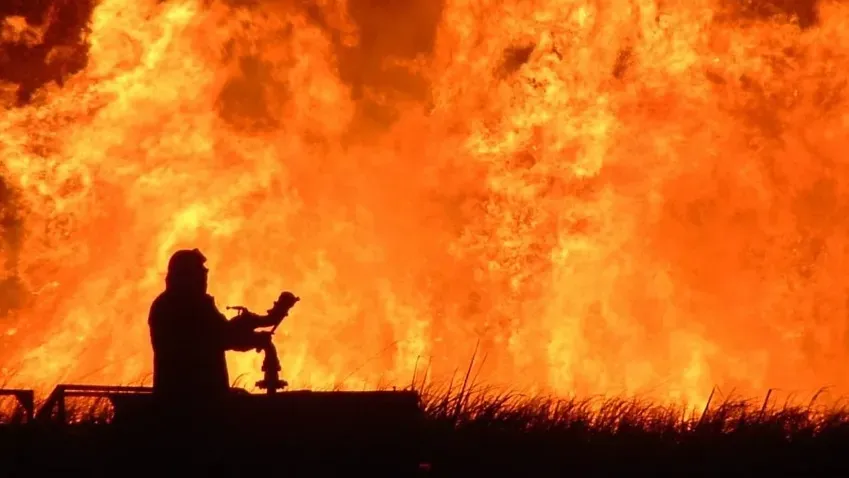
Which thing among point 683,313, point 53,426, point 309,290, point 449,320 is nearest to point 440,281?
point 449,320

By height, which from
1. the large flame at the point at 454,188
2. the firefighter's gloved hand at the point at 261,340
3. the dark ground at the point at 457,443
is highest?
the large flame at the point at 454,188


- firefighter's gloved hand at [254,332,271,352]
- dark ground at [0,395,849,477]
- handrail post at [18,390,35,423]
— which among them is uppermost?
firefighter's gloved hand at [254,332,271,352]

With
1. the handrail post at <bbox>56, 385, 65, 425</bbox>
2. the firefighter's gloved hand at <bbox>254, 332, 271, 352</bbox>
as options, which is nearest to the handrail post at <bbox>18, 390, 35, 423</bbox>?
the handrail post at <bbox>56, 385, 65, 425</bbox>

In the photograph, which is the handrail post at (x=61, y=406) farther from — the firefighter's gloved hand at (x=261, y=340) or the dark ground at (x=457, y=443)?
the firefighter's gloved hand at (x=261, y=340)

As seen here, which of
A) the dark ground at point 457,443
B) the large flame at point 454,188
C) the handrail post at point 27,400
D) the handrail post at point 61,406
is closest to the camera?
the dark ground at point 457,443

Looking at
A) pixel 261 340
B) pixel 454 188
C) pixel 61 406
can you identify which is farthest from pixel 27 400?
pixel 454 188

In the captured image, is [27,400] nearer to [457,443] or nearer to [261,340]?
[261,340]

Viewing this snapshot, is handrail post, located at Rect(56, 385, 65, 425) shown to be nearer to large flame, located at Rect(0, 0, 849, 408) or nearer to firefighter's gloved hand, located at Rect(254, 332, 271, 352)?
firefighter's gloved hand, located at Rect(254, 332, 271, 352)

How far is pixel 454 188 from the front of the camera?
16344mm

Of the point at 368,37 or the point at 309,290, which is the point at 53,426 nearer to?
the point at 309,290

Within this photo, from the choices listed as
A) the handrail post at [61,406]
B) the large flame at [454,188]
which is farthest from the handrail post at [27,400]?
the large flame at [454,188]

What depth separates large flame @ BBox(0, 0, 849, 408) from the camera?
14.9 meters

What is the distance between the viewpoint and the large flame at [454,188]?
14930mm

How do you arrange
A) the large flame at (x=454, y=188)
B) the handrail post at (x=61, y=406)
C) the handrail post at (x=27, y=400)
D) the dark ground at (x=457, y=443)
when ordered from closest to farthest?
the dark ground at (x=457, y=443) < the handrail post at (x=61, y=406) < the handrail post at (x=27, y=400) < the large flame at (x=454, y=188)
